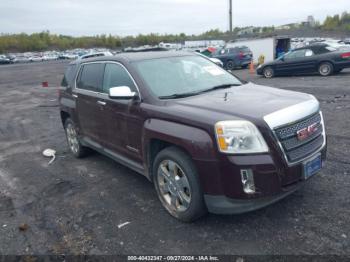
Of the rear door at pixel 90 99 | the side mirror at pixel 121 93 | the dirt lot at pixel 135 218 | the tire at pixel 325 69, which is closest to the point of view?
the dirt lot at pixel 135 218

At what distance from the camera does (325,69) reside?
15.6 metres

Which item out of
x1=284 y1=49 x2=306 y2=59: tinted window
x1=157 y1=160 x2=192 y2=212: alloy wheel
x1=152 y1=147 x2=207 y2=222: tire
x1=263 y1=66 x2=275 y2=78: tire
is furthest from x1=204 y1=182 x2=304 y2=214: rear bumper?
x1=263 y1=66 x2=275 y2=78: tire

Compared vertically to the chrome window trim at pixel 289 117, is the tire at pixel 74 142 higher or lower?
lower

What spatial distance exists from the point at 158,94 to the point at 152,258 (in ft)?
6.06

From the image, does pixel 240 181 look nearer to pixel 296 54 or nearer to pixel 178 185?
pixel 178 185

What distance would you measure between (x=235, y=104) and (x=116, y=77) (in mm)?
1887

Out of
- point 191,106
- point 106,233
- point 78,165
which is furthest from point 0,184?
point 191,106

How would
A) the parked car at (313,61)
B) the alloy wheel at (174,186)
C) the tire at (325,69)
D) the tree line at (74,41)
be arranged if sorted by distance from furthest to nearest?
the tree line at (74,41) → the tire at (325,69) → the parked car at (313,61) → the alloy wheel at (174,186)

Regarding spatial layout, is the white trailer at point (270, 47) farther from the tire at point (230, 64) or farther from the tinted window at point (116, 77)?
the tinted window at point (116, 77)

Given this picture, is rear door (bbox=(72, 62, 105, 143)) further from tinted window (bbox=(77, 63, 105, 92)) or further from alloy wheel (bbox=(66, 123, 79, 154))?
alloy wheel (bbox=(66, 123, 79, 154))

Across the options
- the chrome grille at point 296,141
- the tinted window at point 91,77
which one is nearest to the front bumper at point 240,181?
the chrome grille at point 296,141

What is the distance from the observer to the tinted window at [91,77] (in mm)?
5129

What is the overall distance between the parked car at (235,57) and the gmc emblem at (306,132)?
68.3ft

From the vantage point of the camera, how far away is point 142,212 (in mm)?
4062
